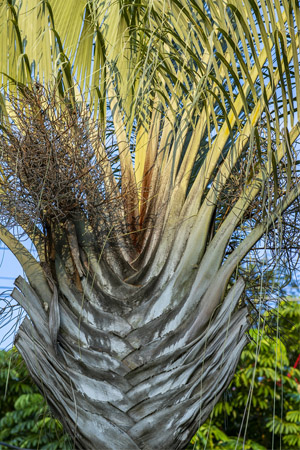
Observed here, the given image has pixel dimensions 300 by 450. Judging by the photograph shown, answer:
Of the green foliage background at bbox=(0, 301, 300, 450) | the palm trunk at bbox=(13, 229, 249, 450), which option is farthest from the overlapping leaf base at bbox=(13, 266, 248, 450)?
the green foliage background at bbox=(0, 301, 300, 450)

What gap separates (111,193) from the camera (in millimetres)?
1567

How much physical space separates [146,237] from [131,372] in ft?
1.33

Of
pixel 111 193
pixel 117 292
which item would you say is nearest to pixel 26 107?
pixel 111 193

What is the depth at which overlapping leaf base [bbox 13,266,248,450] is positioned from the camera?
1.40m

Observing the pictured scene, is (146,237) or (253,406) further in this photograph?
(253,406)

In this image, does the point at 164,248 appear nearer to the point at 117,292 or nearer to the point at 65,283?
the point at 117,292

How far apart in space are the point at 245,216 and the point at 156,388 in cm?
57

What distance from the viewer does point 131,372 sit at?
56.1 inches

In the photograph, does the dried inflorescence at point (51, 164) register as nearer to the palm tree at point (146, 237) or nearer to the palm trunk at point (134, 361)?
the palm tree at point (146, 237)

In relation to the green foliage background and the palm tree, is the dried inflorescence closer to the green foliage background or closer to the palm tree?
the palm tree

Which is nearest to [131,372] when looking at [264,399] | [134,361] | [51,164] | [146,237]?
[134,361]

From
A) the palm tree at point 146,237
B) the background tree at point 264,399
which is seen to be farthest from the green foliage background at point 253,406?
the palm tree at point 146,237

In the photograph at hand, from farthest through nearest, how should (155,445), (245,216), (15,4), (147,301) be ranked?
(15,4), (245,216), (147,301), (155,445)

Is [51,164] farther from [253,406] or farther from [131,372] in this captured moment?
[253,406]
